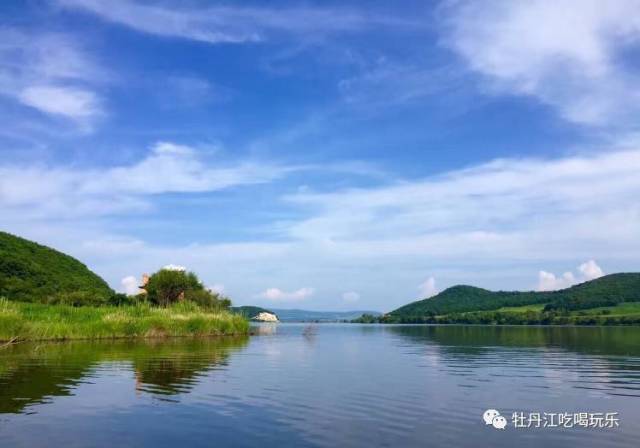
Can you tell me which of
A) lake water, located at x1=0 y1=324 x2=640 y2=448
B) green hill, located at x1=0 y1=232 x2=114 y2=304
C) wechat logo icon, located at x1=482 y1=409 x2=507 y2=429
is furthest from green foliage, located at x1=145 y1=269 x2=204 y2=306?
wechat logo icon, located at x1=482 y1=409 x2=507 y2=429

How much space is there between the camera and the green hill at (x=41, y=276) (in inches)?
3605

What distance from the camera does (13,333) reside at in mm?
47500

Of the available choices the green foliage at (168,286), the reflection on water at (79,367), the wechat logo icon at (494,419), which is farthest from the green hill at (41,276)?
the wechat logo icon at (494,419)


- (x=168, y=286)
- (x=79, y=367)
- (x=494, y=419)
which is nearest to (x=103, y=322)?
(x=79, y=367)

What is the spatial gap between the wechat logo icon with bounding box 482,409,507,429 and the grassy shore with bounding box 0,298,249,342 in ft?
130

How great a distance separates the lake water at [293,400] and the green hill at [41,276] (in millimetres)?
55883

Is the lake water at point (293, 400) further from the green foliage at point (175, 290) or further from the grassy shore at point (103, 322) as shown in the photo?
the green foliage at point (175, 290)

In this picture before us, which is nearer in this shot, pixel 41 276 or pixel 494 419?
pixel 494 419

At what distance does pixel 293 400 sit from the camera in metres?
23.3

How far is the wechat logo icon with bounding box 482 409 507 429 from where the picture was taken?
1873 centimetres

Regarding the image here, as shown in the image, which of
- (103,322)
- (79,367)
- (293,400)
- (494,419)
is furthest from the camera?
(103,322)

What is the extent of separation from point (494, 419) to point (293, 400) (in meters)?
8.28
